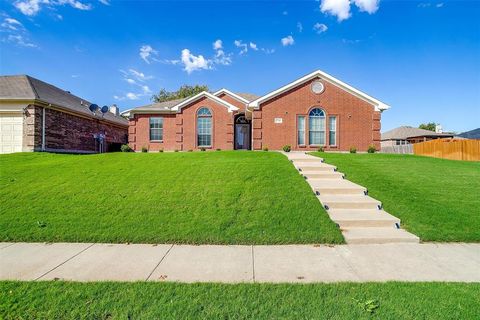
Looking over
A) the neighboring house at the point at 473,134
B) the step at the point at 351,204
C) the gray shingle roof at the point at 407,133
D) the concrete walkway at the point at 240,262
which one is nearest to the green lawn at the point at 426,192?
the step at the point at 351,204

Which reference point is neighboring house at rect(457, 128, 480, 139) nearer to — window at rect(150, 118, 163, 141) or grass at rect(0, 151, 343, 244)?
grass at rect(0, 151, 343, 244)

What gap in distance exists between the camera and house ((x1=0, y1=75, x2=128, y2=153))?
17.5 meters

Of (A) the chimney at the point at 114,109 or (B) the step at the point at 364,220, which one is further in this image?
(A) the chimney at the point at 114,109

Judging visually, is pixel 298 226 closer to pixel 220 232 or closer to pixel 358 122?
pixel 220 232

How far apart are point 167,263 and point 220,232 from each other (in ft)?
4.99

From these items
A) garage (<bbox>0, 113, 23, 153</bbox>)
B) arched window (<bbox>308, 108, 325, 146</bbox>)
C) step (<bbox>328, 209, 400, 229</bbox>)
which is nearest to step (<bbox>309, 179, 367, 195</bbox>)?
step (<bbox>328, 209, 400, 229</bbox>)

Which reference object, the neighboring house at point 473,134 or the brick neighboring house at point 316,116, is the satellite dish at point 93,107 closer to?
the brick neighboring house at point 316,116

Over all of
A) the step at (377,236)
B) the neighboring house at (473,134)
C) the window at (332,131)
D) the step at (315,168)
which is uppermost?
the neighboring house at (473,134)

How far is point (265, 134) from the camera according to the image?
19406 millimetres

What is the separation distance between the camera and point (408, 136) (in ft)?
137

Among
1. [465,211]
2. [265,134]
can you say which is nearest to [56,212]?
[465,211]

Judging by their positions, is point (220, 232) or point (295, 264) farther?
point (220, 232)

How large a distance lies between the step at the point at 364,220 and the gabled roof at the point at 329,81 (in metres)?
14.1

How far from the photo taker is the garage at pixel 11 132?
57.9ft
